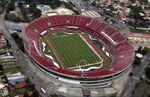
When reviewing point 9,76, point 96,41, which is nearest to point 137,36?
point 96,41

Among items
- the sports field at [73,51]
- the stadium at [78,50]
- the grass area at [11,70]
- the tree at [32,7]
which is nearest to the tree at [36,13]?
the tree at [32,7]

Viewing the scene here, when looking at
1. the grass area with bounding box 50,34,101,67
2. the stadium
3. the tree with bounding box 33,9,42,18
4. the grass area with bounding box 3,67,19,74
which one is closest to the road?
the stadium

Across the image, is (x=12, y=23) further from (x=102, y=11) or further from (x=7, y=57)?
(x=102, y=11)

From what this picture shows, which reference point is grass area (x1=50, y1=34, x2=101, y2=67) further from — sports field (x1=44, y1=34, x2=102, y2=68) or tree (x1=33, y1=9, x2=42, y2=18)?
tree (x1=33, y1=9, x2=42, y2=18)

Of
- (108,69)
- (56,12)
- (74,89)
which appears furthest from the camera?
(56,12)

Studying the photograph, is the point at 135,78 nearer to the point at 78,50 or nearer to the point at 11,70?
the point at 78,50

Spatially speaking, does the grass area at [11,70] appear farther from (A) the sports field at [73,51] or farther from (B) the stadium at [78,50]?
(A) the sports field at [73,51]
